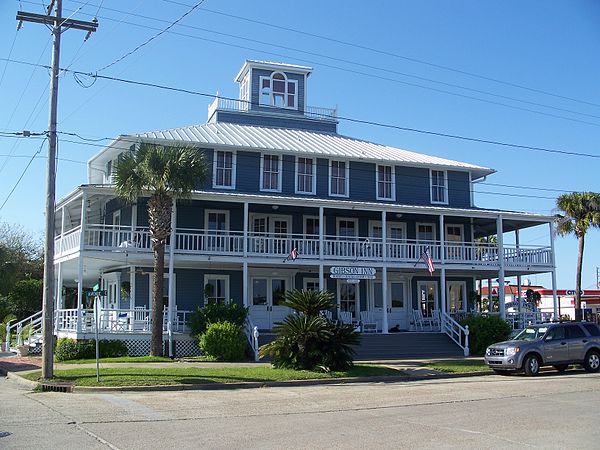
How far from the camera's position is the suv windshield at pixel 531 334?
2252cm

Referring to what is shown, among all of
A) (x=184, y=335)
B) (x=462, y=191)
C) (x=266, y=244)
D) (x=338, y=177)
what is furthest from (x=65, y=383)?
(x=462, y=191)

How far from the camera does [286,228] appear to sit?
33188 millimetres

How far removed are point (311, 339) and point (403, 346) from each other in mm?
8273

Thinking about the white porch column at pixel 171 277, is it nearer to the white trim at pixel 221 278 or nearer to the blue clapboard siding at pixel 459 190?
the white trim at pixel 221 278

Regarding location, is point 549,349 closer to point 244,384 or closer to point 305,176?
point 244,384

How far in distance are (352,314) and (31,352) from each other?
1477cm

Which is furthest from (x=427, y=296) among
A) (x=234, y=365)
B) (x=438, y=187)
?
(x=234, y=365)

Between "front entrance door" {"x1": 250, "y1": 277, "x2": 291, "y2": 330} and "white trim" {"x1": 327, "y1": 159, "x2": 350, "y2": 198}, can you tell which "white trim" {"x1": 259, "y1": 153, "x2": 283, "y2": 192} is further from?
"front entrance door" {"x1": 250, "y1": 277, "x2": 291, "y2": 330}

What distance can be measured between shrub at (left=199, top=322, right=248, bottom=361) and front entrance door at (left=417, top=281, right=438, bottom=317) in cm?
1301

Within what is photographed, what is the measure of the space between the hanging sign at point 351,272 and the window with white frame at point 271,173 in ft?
21.4

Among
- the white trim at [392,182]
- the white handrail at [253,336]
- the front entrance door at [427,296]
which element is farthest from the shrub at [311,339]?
the front entrance door at [427,296]

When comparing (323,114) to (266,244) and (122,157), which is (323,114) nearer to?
(266,244)

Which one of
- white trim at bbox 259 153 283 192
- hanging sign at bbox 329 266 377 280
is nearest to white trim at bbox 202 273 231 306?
white trim at bbox 259 153 283 192

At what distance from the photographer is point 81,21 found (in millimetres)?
20609
